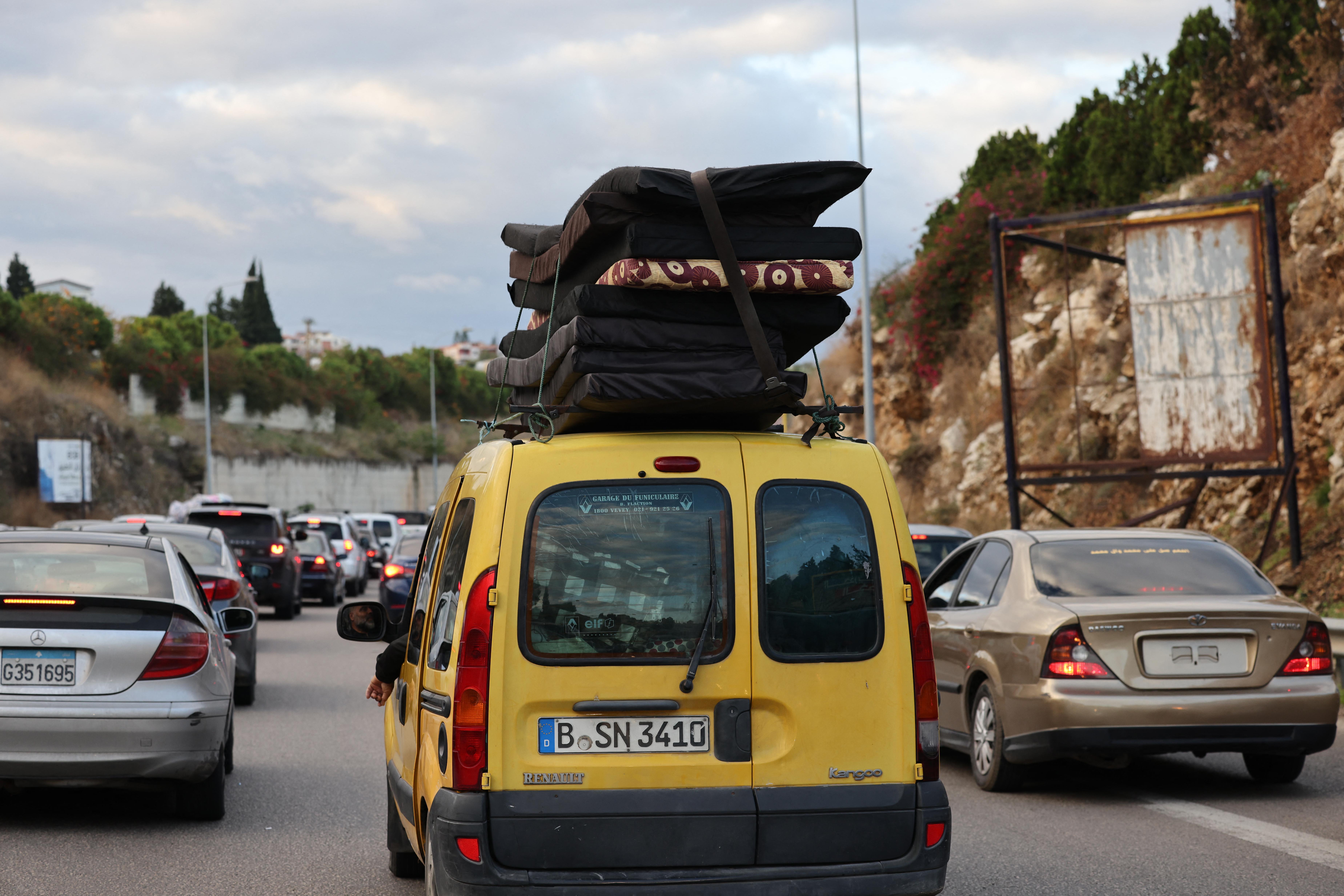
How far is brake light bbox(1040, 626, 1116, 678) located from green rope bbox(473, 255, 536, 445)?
3.26 meters

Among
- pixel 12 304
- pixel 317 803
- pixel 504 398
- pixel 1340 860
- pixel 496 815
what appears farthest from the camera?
pixel 12 304

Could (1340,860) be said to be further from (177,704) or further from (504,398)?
(177,704)

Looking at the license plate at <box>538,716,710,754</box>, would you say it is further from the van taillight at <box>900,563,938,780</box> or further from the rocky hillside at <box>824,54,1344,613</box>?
the rocky hillside at <box>824,54,1344,613</box>

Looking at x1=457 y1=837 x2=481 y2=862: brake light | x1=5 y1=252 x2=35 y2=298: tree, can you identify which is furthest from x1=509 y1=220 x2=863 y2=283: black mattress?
x1=5 y1=252 x2=35 y2=298: tree

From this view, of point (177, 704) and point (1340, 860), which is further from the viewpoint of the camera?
point (177, 704)

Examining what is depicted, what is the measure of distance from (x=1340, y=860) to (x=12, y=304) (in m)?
63.8

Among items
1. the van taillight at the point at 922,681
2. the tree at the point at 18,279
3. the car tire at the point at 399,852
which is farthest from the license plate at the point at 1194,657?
the tree at the point at 18,279

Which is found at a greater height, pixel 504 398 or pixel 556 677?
pixel 504 398

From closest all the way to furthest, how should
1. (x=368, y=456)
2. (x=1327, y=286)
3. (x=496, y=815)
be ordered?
(x=496, y=815), (x=1327, y=286), (x=368, y=456)

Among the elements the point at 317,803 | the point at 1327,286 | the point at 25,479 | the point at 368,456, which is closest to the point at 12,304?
the point at 25,479

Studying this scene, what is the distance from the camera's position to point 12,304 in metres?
62.3

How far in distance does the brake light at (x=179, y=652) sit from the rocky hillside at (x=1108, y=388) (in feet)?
41.5

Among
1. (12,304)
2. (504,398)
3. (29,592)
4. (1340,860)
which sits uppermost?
(12,304)

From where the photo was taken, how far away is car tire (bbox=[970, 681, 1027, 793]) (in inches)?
334
